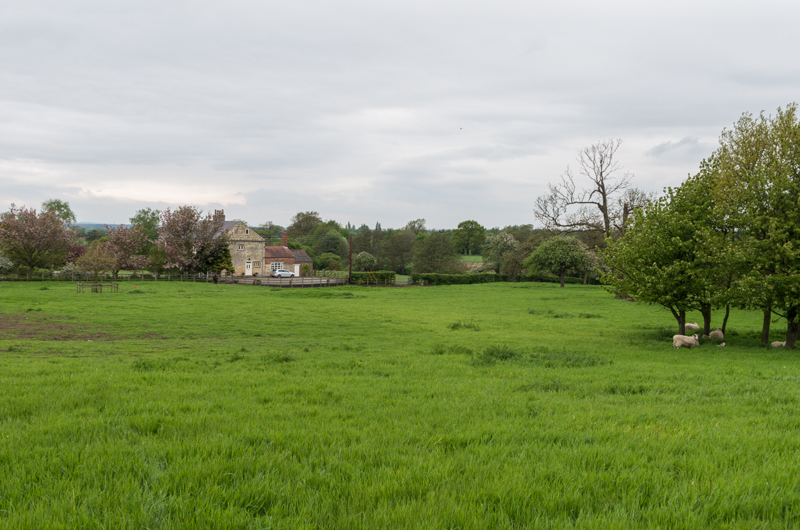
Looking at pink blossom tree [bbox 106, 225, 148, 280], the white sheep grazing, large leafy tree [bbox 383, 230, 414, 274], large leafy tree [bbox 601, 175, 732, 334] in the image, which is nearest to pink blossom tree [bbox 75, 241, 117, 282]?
pink blossom tree [bbox 106, 225, 148, 280]

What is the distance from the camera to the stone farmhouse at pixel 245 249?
72062mm

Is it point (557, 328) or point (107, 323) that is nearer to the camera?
point (107, 323)

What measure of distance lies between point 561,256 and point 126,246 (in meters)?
54.1

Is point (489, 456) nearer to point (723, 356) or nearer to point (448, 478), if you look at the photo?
point (448, 478)

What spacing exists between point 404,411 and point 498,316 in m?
22.2

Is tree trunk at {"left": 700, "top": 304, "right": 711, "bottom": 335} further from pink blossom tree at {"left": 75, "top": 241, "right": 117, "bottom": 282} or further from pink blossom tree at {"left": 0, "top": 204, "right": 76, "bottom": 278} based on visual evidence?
pink blossom tree at {"left": 0, "top": 204, "right": 76, "bottom": 278}

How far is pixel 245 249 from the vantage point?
7294 cm

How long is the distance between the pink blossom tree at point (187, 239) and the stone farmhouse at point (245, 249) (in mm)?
9905

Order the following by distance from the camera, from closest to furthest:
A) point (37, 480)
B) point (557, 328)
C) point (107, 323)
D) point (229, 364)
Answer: point (37, 480) < point (229, 364) < point (107, 323) < point (557, 328)

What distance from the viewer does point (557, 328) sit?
22.4m

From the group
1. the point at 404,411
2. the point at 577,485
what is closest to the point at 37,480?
the point at 404,411

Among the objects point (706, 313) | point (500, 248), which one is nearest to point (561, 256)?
point (500, 248)

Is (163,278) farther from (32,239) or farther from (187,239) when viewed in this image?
(32,239)

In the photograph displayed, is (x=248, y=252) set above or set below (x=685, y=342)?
above
